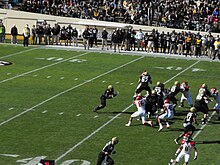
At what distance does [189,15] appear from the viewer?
157ft

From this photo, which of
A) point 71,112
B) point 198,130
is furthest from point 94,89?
point 198,130

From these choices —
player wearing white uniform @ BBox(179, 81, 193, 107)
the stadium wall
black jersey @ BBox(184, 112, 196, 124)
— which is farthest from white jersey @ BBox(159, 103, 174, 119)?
the stadium wall

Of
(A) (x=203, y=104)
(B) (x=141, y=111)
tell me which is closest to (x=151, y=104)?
(B) (x=141, y=111)

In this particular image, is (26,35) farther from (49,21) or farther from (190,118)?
(190,118)

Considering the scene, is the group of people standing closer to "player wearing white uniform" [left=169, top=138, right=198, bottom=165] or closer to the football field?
the football field

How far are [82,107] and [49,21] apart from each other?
2105 centimetres

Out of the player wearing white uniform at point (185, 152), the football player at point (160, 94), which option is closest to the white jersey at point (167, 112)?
the football player at point (160, 94)

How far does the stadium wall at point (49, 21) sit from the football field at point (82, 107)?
5.12 metres

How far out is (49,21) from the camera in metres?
48.4

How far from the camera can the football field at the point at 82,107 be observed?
→ 2228cm

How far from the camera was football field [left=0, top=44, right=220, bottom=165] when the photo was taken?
22.3 meters

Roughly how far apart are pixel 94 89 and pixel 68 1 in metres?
20.2

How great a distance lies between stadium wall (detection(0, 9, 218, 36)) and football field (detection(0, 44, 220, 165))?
16.8 feet

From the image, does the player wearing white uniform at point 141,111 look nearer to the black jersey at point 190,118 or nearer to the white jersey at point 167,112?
the white jersey at point 167,112
